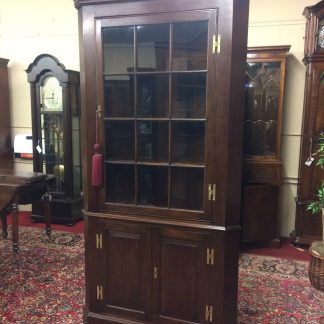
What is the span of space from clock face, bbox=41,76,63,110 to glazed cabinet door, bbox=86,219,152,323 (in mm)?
2614

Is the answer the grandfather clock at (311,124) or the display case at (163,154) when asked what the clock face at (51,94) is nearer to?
the display case at (163,154)

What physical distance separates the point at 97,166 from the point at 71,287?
135 cm

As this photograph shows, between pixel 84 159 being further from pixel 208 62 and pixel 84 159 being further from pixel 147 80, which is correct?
pixel 208 62

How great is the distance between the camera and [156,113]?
2033mm

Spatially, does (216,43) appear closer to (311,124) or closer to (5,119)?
(311,124)

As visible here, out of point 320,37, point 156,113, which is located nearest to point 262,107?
point 320,37

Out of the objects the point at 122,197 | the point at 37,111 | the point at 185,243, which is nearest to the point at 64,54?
the point at 37,111

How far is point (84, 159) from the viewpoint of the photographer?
7.07 ft

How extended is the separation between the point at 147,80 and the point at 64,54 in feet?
9.96

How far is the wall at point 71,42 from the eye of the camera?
12.4 feet

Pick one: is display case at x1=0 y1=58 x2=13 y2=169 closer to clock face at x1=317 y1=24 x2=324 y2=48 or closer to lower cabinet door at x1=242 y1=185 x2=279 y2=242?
lower cabinet door at x1=242 y1=185 x2=279 y2=242

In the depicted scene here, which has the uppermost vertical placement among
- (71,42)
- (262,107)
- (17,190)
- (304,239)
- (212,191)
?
(71,42)

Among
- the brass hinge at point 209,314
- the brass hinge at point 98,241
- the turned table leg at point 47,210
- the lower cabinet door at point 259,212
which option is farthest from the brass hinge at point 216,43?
the turned table leg at point 47,210

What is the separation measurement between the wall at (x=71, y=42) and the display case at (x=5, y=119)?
9 centimetres
